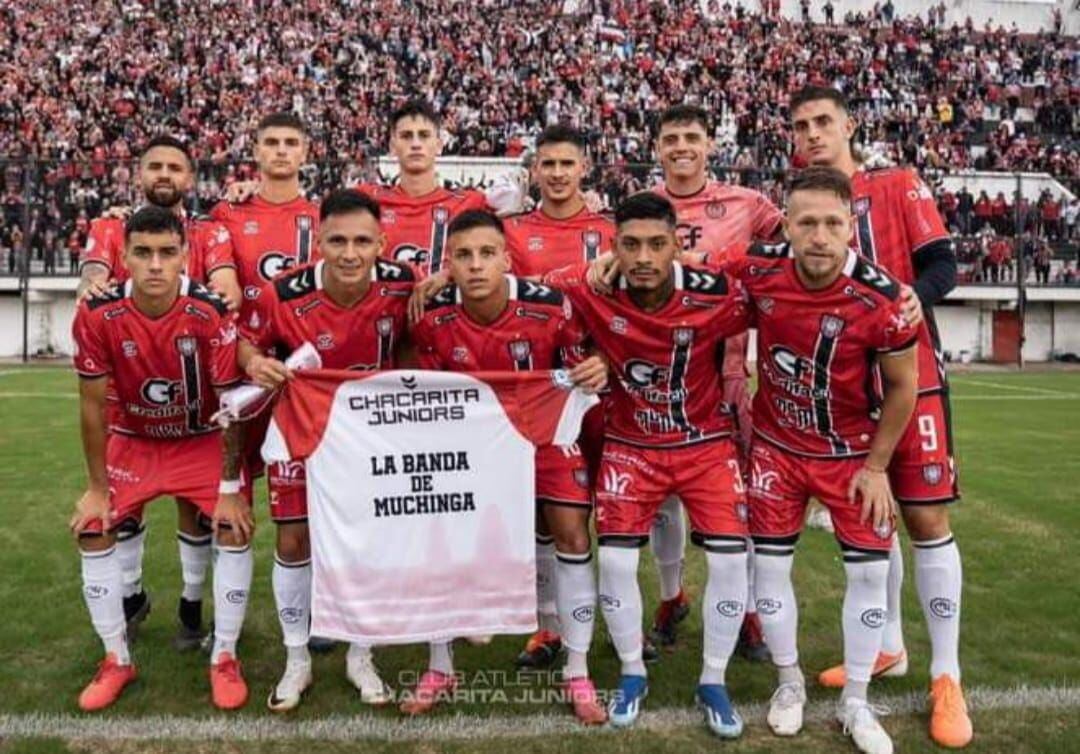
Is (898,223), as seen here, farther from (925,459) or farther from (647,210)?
(647,210)

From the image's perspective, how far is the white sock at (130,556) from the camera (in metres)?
4.71

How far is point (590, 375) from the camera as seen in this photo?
4020 mm

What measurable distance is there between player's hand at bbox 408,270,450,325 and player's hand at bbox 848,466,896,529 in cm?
196

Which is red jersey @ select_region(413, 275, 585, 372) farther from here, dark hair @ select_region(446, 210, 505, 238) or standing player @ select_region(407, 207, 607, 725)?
dark hair @ select_region(446, 210, 505, 238)

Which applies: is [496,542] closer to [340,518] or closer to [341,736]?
[340,518]

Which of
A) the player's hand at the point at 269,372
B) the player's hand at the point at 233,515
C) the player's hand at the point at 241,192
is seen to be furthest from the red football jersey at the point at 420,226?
the player's hand at the point at 233,515

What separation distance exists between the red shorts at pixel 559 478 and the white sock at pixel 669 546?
0.86m

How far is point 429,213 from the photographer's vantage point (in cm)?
511

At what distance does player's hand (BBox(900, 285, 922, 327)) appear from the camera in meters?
3.72

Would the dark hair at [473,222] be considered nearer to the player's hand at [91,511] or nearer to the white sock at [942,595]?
the player's hand at [91,511]

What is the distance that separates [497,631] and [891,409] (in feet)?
6.34

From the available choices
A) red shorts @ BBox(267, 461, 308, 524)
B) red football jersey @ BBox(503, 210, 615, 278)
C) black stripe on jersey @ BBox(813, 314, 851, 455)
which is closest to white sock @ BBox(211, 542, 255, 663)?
red shorts @ BBox(267, 461, 308, 524)

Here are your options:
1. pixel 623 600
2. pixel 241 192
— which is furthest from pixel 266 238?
pixel 623 600

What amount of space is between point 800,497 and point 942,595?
75 centimetres
